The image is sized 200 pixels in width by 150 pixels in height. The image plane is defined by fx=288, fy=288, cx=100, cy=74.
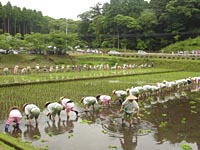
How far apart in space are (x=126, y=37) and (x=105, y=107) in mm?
56128

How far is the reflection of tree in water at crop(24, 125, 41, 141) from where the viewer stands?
36.6ft

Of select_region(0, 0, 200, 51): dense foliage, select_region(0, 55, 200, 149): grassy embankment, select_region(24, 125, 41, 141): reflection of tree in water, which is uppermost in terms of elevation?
select_region(0, 0, 200, 51): dense foliage

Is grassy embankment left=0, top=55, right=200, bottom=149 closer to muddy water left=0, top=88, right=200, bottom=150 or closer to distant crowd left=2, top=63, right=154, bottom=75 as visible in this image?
distant crowd left=2, top=63, right=154, bottom=75

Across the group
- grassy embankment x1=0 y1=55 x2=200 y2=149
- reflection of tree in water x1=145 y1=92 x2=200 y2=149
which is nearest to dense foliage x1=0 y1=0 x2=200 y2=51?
grassy embankment x1=0 y1=55 x2=200 y2=149

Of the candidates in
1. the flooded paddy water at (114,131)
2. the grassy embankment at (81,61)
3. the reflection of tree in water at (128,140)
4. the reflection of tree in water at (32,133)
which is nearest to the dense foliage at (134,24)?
the grassy embankment at (81,61)

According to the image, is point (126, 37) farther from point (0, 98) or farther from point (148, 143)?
point (148, 143)

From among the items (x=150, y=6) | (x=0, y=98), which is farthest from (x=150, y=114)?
(x=150, y=6)

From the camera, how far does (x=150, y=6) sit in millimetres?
77688

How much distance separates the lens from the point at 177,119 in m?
14.2

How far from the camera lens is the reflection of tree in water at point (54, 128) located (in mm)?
11918

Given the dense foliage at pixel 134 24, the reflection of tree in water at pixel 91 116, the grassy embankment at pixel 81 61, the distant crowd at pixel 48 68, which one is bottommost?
the reflection of tree in water at pixel 91 116

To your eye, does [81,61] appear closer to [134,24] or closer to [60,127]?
[134,24]

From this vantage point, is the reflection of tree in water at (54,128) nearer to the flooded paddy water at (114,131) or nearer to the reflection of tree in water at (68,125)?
the flooded paddy water at (114,131)

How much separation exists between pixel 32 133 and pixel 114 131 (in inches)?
133
